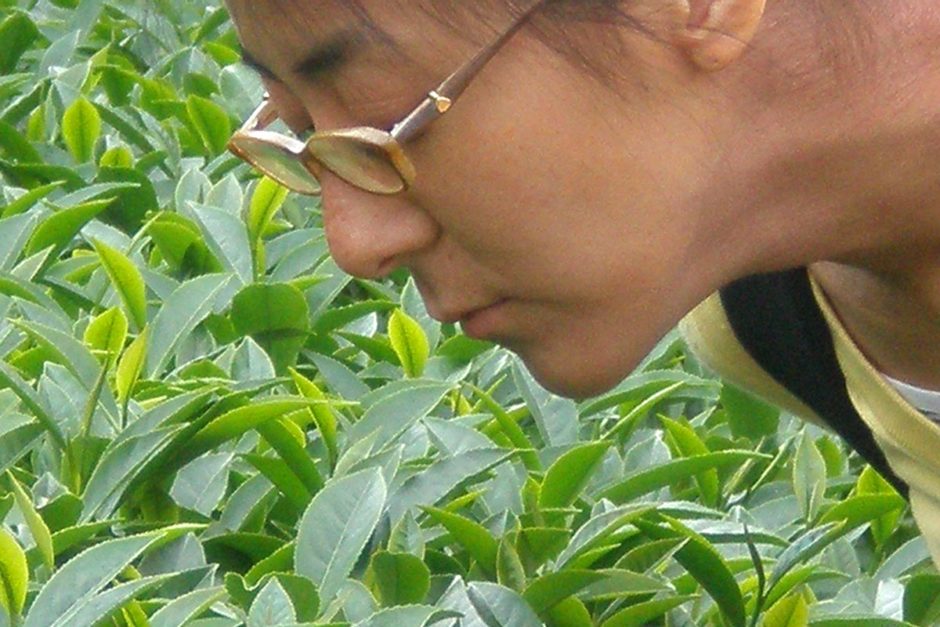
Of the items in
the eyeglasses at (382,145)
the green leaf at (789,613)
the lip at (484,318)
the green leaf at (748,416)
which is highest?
the eyeglasses at (382,145)

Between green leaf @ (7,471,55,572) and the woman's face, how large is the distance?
1.78 feet

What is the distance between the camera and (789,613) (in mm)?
2400

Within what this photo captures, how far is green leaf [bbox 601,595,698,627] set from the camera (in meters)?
2.37

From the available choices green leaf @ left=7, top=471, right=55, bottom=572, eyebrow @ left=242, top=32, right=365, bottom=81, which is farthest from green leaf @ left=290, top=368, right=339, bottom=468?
eyebrow @ left=242, top=32, right=365, bottom=81

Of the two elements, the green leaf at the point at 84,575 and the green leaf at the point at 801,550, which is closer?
the green leaf at the point at 84,575

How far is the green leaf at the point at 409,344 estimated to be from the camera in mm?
2828

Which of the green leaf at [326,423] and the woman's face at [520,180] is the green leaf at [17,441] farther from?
the woman's face at [520,180]

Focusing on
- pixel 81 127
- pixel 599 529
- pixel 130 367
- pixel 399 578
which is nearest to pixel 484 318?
pixel 399 578

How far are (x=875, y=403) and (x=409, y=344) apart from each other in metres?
0.89

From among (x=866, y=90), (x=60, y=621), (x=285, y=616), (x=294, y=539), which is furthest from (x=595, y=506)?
(x=866, y=90)

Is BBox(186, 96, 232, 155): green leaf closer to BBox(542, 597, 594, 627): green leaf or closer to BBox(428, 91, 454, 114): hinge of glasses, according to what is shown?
BBox(542, 597, 594, 627): green leaf

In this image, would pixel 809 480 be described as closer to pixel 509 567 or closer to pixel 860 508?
pixel 860 508

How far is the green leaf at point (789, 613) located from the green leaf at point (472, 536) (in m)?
0.30

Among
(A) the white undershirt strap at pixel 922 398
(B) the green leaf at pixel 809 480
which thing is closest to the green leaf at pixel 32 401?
(B) the green leaf at pixel 809 480
